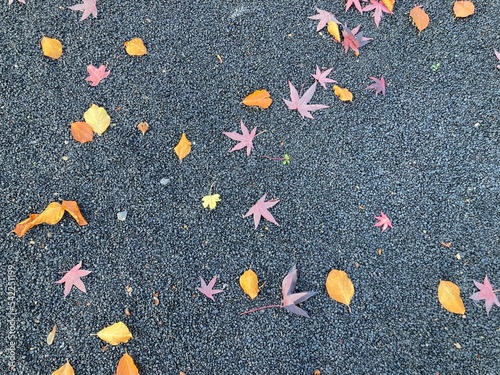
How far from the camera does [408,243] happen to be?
198 cm

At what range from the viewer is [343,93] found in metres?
2.23

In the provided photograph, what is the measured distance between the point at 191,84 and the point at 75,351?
139cm

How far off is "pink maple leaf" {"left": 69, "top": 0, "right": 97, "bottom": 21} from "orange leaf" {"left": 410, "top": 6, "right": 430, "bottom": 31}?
5.90 feet

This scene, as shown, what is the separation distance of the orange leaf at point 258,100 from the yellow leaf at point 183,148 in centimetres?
37

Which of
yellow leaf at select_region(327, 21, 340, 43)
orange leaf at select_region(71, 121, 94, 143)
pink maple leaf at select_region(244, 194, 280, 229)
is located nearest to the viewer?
pink maple leaf at select_region(244, 194, 280, 229)

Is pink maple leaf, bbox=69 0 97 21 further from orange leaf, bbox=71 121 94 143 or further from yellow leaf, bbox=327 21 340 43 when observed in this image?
yellow leaf, bbox=327 21 340 43

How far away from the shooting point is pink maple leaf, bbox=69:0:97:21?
2357mm

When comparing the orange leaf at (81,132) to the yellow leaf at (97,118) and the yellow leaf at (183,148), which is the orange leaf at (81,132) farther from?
the yellow leaf at (183,148)

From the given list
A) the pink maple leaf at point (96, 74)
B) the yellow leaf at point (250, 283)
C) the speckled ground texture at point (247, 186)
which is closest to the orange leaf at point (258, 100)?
the speckled ground texture at point (247, 186)

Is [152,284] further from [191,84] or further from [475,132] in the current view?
[475,132]

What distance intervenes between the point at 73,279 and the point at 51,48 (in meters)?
1.26

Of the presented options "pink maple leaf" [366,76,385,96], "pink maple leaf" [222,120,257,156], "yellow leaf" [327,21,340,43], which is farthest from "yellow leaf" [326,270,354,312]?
"yellow leaf" [327,21,340,43]

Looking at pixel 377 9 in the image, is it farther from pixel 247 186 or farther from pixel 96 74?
pixel 96 74

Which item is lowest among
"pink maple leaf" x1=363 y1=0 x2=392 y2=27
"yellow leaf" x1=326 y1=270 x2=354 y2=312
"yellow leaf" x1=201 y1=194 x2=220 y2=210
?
"yellow leaf" x1=326 y1=270 x2=354 y2=312
